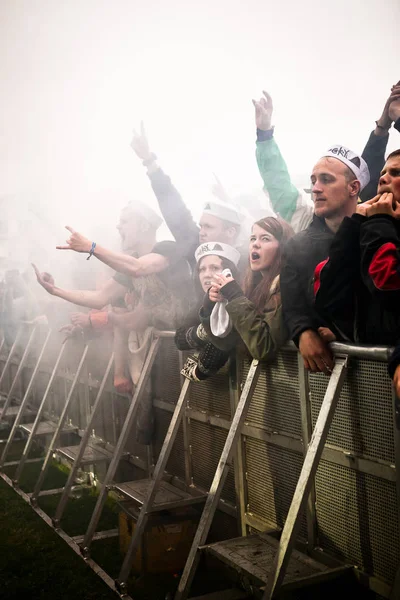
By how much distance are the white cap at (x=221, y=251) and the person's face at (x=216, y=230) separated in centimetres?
21

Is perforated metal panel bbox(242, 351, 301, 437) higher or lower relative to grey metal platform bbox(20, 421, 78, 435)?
higher

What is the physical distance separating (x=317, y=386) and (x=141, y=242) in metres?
2.63

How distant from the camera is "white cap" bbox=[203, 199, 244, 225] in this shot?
363 cm

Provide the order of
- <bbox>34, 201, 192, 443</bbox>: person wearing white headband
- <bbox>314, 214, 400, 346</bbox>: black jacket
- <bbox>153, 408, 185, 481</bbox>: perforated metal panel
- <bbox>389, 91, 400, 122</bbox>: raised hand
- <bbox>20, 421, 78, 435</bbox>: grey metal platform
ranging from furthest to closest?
<bbox>20, 421, 78, 435</bbox>: grey metal platform → <bbox>34, 201, 192, 443</bbox>: person wearing white headband → <bbox>153, 408, 185, 481</bbox>: perforated metal panel → <bbox>389, 91, 400, 122</bbox>: raised hand → <bbox>314, 214, 400, 346</bbox>: black jacket

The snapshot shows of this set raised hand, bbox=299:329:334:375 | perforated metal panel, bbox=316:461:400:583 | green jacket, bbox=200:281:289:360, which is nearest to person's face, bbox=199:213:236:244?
green jacket, bbox=200:281:289:360

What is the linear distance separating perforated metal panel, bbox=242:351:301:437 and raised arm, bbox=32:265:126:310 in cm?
249

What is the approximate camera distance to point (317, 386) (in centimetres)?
254

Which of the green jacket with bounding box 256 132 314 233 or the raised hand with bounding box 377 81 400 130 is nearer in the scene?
the raised hand with bounding box 377 81 400 130

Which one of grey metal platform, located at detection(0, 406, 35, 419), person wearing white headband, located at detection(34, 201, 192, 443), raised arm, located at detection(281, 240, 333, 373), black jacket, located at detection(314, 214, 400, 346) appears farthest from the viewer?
grey metal platform, located at detection(0, 406, 35, 419)

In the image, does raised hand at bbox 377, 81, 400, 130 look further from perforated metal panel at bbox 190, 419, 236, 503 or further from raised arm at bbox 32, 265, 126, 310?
raised arm at bbox 32, 265, 126, 310

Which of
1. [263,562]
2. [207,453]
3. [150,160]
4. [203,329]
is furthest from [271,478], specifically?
[150,160]

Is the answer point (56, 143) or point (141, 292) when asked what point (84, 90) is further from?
point (141, 292)

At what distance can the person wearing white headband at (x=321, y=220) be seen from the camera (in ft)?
8.33

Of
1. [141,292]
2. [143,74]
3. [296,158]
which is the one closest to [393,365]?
[296,158]
